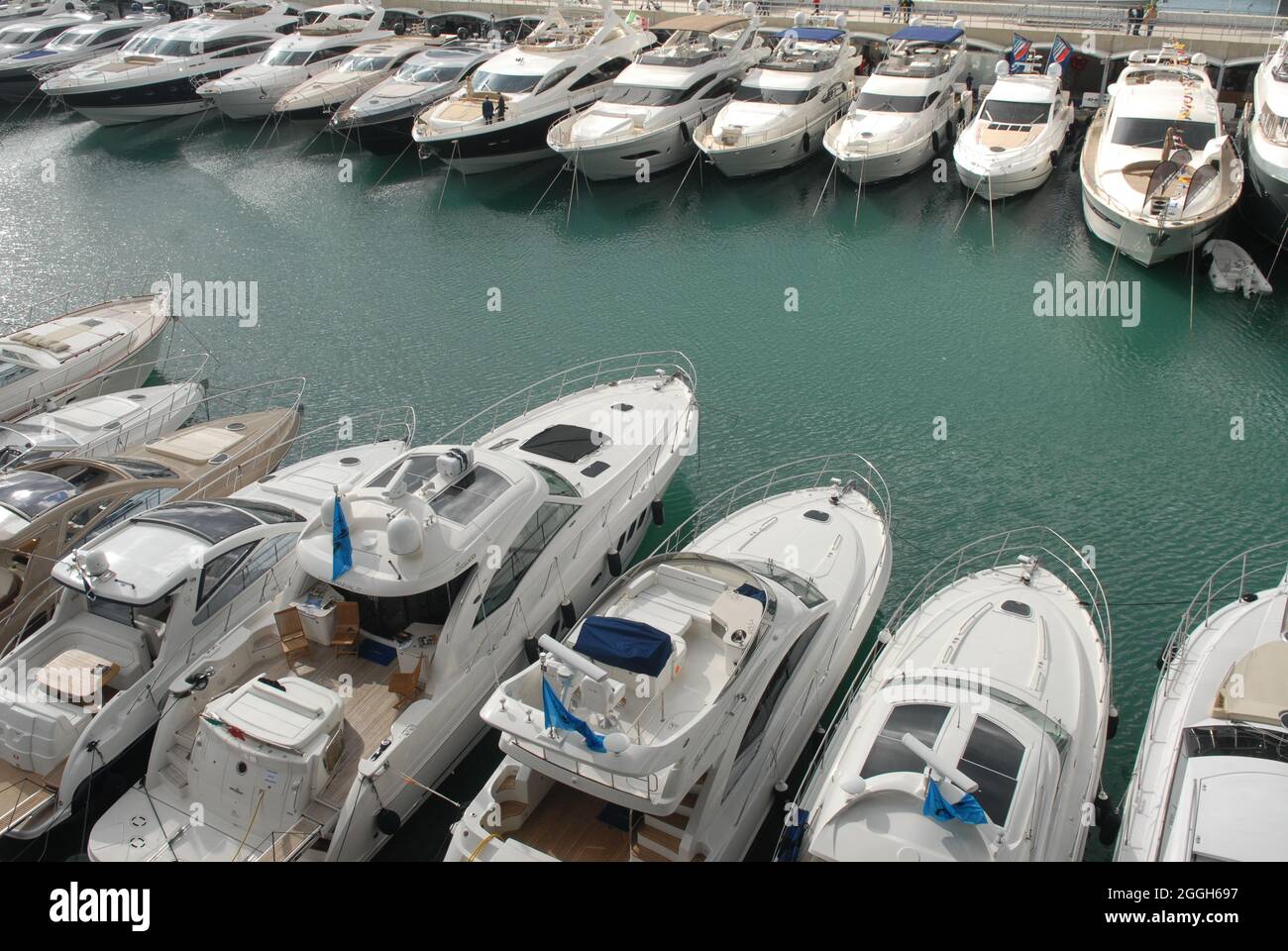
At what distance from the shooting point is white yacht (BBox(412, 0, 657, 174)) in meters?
34.0

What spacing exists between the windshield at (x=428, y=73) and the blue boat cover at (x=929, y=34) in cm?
1714

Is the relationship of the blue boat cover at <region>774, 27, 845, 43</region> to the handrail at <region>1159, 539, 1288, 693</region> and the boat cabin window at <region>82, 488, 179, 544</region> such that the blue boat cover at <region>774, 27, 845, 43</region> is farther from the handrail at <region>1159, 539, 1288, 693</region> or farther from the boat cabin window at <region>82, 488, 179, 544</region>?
the boat cabin window at <region>82, 488, 179, 544</region>

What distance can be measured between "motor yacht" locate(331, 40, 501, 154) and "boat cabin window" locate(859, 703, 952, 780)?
3145cm

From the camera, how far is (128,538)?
13055 millimetres

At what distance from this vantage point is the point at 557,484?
14719 mm

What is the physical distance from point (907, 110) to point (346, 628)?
2747 centimetres

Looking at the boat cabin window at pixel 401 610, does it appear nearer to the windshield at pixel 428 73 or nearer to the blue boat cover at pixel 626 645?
the blue boat cover at pixel 626 645

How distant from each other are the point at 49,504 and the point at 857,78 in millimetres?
34753

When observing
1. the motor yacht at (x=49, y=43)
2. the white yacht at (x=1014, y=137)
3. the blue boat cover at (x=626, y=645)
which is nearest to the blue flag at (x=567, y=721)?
the blue boat cover at (x=626, y=645)

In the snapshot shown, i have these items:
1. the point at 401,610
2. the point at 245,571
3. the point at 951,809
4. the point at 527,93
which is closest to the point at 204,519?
the point at 245,571

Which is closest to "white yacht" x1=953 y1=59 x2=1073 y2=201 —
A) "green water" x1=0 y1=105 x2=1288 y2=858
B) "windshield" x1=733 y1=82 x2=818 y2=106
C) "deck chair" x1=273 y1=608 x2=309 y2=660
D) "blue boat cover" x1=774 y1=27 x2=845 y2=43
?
"green water" x1=0 y1=105 x2=1288 y2=858

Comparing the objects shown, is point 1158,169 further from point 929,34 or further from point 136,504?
point 136,504
